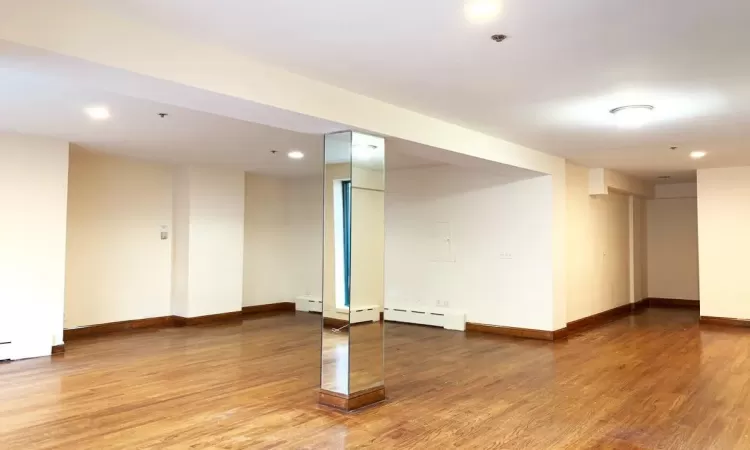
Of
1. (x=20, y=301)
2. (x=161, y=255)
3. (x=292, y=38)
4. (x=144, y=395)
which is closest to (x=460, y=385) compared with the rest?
(x=144, y=395)

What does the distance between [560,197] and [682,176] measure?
13.3ft

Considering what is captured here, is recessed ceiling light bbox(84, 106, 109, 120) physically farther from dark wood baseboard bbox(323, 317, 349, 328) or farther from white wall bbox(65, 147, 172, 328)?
dark wood baseboard bbox(323, 317, 349, 328)

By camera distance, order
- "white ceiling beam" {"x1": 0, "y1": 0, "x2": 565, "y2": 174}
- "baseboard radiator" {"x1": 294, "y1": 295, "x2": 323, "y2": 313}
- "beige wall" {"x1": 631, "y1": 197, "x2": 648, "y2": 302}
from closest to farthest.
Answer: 1. "white ceiling beam" {"x1": 0, "y1": 0, "x2": 565, "y2": 174}
2. "baseboard radiator" {"x1": 294, "y1": 295, "x2": 323, "y2": 313}
3. "beige wall" {"x1": 631, "y1": 197, "x2": 648, "y2": 302}

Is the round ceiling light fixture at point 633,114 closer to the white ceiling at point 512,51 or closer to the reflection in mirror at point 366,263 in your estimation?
the white ceiling at point 512,51

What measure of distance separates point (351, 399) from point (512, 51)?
2911 mm

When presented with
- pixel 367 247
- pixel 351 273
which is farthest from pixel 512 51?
pixel 351 273

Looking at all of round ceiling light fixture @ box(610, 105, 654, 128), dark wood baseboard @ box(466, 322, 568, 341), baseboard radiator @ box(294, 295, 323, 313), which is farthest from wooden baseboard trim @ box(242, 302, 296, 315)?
round ceiling light fixture @ box(610, 105, 654, 128)

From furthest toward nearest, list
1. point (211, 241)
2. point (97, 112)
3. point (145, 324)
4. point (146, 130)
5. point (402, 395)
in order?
point (211, 241) < point (145, 324) < point (146, 130) < point (97, 112) < point (402, 395)

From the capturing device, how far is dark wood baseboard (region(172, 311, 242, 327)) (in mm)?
8852

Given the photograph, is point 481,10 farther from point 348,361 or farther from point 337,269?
point 348,361

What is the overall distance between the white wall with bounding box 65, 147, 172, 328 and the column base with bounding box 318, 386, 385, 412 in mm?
4903

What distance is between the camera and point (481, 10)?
2820 mm

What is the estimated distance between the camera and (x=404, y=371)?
5777 mm

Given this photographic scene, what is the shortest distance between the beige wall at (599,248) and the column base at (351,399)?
4.79m
